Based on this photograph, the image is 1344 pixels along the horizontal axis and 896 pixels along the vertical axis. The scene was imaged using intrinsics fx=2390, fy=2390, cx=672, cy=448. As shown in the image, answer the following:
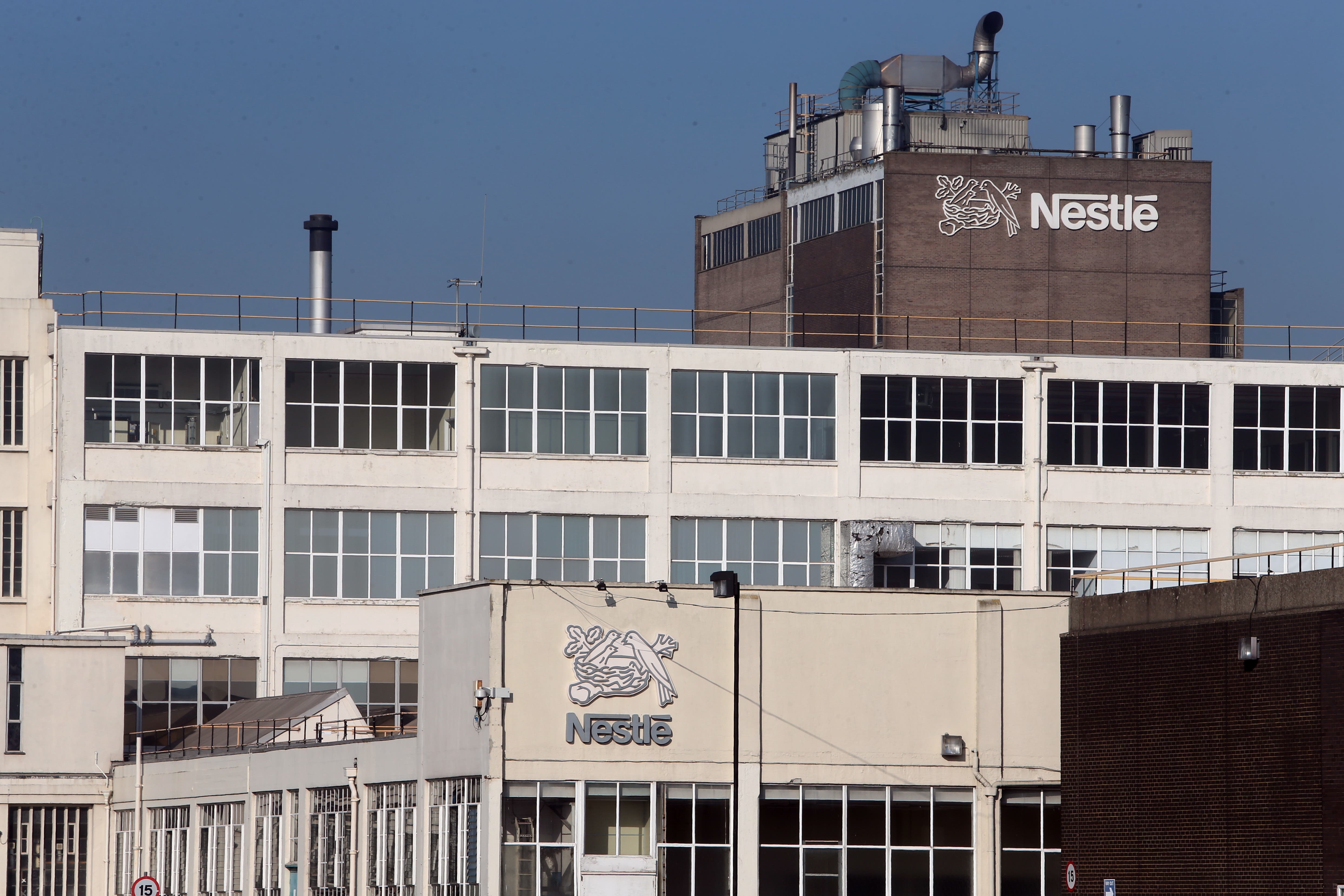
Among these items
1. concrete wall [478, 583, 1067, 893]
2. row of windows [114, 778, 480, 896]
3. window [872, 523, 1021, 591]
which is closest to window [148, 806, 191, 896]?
row of windows [114, 778, 480, 896]

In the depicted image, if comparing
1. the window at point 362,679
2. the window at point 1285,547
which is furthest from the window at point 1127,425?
the window at point 362,679

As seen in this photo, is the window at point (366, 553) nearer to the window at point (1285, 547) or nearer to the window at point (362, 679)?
the window at point (362, 679)

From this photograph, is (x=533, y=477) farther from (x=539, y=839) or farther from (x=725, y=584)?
(x=725, y=584)

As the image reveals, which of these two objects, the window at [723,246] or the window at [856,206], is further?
the window at [723,246]

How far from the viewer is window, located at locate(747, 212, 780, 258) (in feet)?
379

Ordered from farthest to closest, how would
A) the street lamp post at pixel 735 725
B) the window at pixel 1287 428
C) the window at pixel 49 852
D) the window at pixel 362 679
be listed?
the window at pixel 1287 428
the window at pixel 362 679
the window at pixel 49 852
the street lamp post at pixel 735 725

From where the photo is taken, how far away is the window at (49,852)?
63406 millimetres

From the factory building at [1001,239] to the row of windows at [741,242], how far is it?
4.16m

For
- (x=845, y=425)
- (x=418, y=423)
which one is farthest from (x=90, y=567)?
(x=845, y=425)

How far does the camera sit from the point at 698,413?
76.9 m

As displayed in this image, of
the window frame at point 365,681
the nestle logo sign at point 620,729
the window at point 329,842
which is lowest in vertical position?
the window at point 329,842

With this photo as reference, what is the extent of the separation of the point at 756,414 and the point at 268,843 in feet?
80.2

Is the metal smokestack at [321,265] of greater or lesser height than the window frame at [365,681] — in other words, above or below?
above


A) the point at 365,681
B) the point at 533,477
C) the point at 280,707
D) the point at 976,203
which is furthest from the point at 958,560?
the point at 976,203
